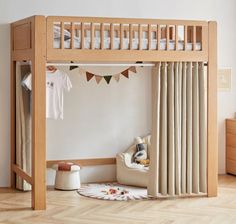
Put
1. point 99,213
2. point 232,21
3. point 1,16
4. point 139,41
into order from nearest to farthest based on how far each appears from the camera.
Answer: point 99,213 → point 139,41 → point 1,16 → point 232,21

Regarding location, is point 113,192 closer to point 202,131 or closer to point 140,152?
point 140,152

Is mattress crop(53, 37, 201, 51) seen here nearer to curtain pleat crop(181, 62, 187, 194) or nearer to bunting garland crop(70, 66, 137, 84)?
curtain pleat crop(181, 62, 187, 194)

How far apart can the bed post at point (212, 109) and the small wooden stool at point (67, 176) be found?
47.7 inches

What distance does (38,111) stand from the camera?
15.1 feet

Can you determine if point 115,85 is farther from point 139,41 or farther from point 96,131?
point 139,41

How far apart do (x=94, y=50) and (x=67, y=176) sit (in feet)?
4.28

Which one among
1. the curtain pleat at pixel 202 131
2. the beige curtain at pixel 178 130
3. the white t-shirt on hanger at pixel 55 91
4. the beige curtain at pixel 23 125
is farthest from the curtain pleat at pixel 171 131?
the beige curtain at pixel 23 125

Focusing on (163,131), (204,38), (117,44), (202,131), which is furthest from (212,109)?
(117,44)

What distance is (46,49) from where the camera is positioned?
4.60 metres

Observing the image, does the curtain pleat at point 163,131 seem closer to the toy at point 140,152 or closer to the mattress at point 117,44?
the mattress at point 117,44

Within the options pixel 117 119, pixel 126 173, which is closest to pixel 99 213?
pixel 126 173

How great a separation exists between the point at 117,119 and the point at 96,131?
0.82 ft

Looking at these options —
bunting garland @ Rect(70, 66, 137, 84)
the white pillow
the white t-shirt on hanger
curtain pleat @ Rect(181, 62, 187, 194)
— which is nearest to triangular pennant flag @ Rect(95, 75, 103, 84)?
bunting garland @ Rect(70, 66, 137, 84)

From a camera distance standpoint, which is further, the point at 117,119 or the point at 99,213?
the point at 117,119
